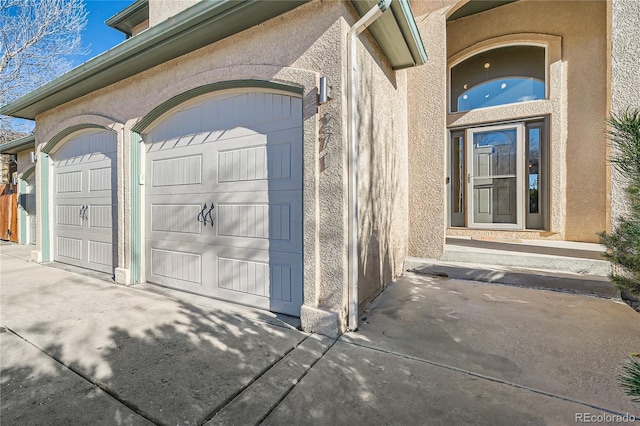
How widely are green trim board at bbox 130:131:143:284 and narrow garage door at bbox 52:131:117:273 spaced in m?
0.78

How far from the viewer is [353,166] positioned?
2.72m

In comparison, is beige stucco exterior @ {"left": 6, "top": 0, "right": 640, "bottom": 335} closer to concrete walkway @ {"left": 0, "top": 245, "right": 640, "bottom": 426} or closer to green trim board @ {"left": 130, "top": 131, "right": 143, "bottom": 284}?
green trim board @ {"left": 130, "top": 131, "right": 143, "bottom": 284}

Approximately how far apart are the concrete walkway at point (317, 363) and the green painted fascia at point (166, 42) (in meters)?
3.27

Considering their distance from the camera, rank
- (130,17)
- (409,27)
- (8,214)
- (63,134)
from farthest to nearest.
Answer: (8,214)
(130,17)
(63,134)
(409,27)

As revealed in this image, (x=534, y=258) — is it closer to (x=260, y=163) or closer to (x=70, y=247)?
(x=260, y=163)

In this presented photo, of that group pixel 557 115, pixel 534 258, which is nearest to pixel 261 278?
pixel 534 258

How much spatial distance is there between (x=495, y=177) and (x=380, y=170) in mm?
3467

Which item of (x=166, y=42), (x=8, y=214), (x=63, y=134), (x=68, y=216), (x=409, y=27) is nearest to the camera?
(x=409, y=27)

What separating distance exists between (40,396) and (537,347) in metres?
3.80

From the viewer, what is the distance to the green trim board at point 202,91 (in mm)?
3079

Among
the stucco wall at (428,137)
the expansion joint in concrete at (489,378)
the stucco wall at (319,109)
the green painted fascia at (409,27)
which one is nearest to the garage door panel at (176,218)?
the stucco wall at (319,109)

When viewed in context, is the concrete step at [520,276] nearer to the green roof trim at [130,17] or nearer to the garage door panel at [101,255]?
the garage door panel at [101,255]

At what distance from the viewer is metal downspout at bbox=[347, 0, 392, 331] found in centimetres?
268

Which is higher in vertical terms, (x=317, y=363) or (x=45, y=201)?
(x=45, y=201)
